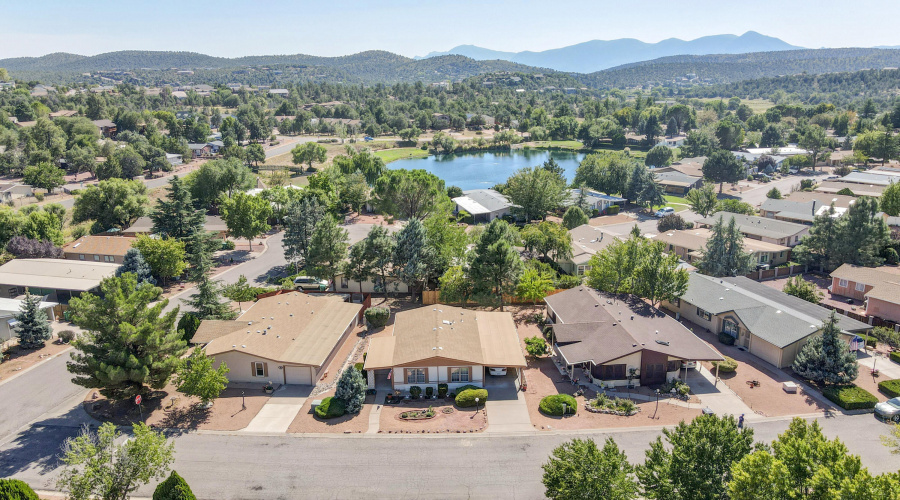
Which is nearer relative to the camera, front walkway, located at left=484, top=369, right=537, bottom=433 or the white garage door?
front walkway, located at left=484, top=369, right=537, bottom=433

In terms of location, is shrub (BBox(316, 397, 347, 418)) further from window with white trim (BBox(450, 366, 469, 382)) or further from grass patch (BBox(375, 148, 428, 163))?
grass patch (BBox(375, 148, 428, 163))

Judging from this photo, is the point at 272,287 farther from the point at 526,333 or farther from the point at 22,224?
the point at 22,224

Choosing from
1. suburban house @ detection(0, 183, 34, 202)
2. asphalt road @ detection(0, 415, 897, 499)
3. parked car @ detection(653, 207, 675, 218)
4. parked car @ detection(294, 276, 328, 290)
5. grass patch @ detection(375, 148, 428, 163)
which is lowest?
asphalt road @ detection(0, 415, 897, 499)

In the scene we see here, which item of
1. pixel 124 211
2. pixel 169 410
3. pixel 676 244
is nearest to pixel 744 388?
pixel 676 244

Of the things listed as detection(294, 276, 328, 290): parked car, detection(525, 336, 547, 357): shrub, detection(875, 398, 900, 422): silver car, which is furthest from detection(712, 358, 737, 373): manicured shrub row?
detection(294, 276, 328, 290): parked car

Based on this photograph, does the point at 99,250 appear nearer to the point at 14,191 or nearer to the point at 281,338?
the point at 281,338

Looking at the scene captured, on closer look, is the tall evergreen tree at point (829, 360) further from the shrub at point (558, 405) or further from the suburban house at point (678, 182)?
the suburban house at point (678, 182)

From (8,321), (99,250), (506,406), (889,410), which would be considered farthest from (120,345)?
(889,410)
